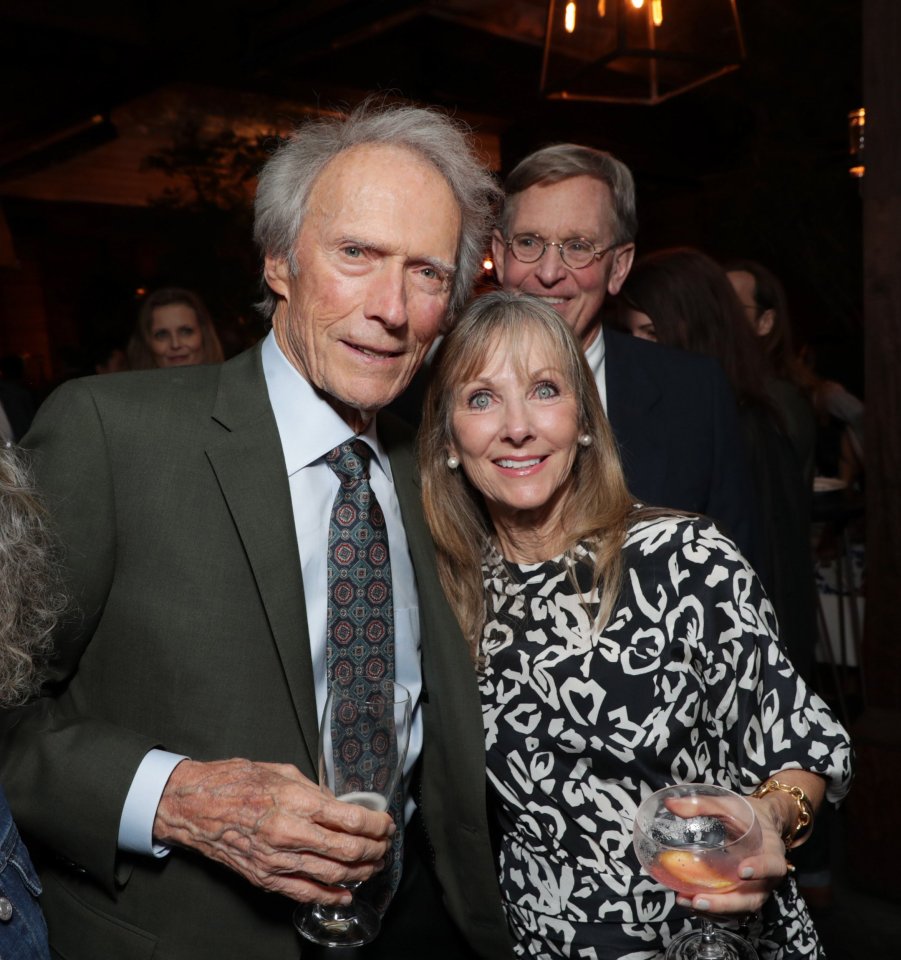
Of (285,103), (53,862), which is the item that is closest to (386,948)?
(53,862)

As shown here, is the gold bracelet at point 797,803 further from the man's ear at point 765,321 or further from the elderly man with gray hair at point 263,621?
the man's ear at point 765,321

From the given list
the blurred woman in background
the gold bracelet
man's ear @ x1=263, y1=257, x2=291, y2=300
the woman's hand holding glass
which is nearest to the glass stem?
the woman's hand holding glass

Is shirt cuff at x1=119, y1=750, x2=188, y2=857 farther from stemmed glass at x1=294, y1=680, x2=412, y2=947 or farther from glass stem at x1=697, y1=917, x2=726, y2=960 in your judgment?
glass stem at x1=697, y1=917, x2=726, y2=960

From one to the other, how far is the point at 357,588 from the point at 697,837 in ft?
1.99

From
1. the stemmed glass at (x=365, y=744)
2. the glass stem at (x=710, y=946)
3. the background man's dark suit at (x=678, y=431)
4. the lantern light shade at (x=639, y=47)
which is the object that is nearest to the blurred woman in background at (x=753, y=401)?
the background man's dark suit at (x=678, y=431)

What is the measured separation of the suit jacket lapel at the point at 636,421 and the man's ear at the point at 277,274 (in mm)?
1011

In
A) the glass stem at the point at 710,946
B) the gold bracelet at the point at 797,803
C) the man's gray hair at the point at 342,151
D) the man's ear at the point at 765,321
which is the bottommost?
the glass stem at the point at 710,946

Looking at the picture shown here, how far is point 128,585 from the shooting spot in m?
1.39

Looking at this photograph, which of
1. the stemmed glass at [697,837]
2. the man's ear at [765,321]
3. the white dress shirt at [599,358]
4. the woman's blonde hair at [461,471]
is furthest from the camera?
the man's ear at [765,321]

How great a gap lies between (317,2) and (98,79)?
145 cm

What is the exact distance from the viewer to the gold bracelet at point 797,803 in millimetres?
1434

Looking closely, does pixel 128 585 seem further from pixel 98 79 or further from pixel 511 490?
pixel 98 79

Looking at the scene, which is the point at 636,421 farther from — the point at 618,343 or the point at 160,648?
the point at 160,648

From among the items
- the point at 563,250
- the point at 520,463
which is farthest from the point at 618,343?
the point at 520,463
